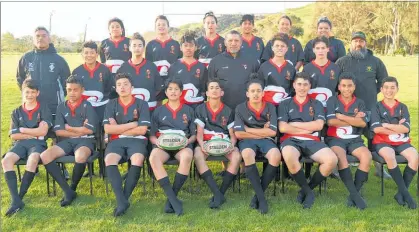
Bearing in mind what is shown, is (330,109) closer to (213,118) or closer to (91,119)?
(213,118)

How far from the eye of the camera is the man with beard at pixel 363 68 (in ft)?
17.4

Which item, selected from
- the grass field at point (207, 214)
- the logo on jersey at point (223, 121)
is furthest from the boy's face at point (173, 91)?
the grass field at point (207, 214)

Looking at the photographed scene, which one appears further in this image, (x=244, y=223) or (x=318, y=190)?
(x=318, y=190)

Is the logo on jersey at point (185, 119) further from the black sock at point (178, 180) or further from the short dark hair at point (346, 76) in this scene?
the short dark hair at point (346, 76)

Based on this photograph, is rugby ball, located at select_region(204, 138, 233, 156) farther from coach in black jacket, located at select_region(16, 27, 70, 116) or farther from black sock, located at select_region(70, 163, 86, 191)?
coach in black jacket, located at select_region(16, 27, 70, 116)

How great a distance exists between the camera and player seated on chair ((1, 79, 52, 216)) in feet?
14.4

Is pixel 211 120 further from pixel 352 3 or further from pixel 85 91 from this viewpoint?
pixel 352 3

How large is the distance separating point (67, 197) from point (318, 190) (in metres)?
2.78

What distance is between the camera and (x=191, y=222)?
4062mm

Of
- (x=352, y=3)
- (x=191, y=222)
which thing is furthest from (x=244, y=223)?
(x=352, y=3)

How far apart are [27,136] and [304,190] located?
119 inches

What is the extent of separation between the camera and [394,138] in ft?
15.5

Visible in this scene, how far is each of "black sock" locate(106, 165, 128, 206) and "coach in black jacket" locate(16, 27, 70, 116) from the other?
153cm

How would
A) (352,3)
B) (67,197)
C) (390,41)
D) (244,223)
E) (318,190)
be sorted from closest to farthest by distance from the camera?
(244,223), (67,197), (318,190), (352,3), (390,41)
